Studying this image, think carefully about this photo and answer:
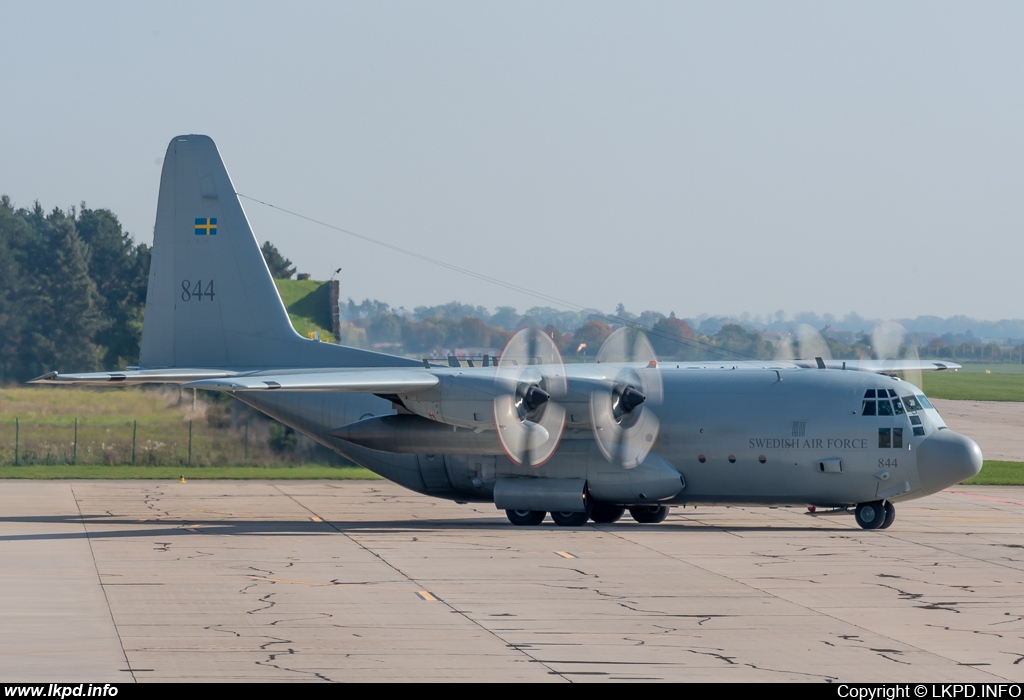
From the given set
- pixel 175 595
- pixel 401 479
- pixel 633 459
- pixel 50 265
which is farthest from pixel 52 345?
pixel 175 595

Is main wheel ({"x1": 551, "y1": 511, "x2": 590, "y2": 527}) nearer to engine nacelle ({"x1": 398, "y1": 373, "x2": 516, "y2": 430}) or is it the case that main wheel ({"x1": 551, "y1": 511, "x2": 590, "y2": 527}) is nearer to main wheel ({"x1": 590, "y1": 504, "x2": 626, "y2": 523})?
main wheel ({"x1": 590, "y1": 504, "x2": 626, "y2": 523})

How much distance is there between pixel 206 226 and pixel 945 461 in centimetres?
1769

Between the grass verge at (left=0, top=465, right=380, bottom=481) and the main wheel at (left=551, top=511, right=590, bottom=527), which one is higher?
the main wheel at (left=551, top=511, right=590, bottom=527)

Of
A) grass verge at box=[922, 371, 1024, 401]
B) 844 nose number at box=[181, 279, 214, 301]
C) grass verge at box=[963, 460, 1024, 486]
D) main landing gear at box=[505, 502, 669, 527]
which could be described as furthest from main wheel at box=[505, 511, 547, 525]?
grass verge at box=[922, 371, 1024, 401]

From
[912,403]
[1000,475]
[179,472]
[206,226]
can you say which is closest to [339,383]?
[206,226]

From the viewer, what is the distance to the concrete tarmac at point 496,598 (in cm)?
1328

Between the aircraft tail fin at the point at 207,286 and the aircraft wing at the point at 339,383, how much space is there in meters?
4.76

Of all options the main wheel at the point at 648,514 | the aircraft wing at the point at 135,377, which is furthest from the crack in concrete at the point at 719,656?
the aircraft wing at the point at 135,377

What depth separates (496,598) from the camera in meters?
17.8

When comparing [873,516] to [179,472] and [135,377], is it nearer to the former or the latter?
[135,377]

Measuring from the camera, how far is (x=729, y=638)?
Answer: 49.2 feet

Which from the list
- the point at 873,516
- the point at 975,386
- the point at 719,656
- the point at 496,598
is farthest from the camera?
the point at 975,386

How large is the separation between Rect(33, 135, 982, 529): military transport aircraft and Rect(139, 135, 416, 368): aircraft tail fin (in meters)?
0.61

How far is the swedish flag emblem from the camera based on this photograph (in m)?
30.3
